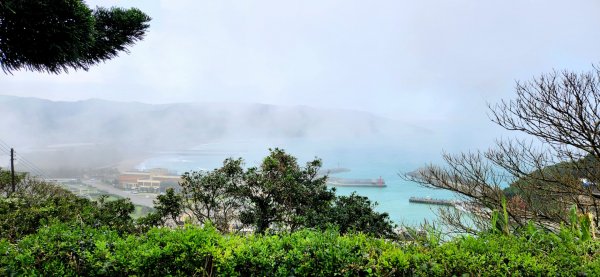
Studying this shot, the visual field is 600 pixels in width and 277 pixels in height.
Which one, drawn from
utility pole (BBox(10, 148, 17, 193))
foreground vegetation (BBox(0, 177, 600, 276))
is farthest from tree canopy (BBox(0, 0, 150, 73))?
utility pole (BBox(10, 148, 17, 193))

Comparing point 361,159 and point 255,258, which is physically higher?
point 255,258

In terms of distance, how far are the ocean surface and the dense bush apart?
3.19 m

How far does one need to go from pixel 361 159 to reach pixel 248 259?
1488cm

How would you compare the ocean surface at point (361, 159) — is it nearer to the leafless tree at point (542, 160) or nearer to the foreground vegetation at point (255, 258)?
the leafless tree at point (542, 160)

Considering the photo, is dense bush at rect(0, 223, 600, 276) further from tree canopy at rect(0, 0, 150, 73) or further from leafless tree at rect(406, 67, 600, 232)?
leafless tree at rect(406, 67, 600, 232)

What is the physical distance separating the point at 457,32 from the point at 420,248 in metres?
9.67

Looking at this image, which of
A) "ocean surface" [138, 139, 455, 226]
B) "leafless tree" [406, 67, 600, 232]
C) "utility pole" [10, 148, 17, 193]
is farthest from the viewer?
"utility pole" [10, 148, 17, 193]

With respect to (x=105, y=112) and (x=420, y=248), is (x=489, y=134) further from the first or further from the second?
(x=105, y=112)

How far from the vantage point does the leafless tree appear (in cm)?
461

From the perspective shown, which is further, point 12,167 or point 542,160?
point 12,167

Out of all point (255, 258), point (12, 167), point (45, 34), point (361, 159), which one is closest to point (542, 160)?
→ point (255, 258)

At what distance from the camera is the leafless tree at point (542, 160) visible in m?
4.61

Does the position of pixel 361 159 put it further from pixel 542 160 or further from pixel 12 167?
pixel 12 167

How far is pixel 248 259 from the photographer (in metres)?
1.66
